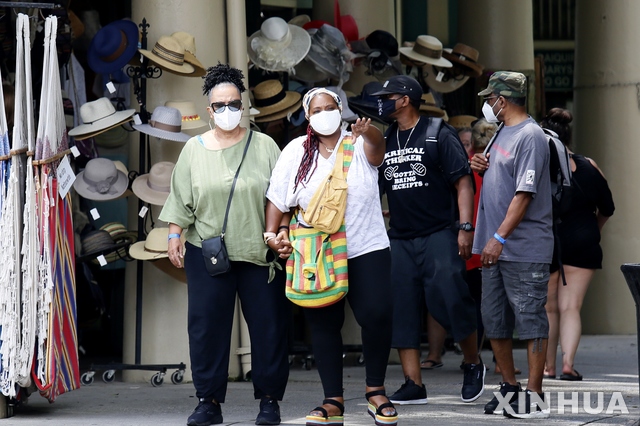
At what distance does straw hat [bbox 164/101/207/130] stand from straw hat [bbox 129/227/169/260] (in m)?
0.75

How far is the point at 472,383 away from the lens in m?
7.32

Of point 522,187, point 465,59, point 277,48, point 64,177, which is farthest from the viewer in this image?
point 465,59

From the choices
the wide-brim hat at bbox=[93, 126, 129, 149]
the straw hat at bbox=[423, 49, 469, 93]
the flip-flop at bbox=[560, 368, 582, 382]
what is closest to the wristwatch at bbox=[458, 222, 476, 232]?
the flip-flop at bbox=[560, 368, 582, 382]

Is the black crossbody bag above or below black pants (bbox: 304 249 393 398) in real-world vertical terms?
above

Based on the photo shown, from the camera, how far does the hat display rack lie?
27.0 feet

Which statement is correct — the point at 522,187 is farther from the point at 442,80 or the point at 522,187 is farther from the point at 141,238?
the point at 442,80

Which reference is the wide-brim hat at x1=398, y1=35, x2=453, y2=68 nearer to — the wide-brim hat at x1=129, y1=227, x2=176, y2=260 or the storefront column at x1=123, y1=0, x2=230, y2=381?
the storefront column at x1=123, y1=0, x2=230, y2=381

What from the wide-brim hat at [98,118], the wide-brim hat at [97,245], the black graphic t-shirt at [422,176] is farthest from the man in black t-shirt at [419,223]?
the wide-brim hat at [97,245]

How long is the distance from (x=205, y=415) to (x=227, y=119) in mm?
1580

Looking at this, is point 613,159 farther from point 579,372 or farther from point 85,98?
point 85,98

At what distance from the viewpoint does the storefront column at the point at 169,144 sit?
8.37 m

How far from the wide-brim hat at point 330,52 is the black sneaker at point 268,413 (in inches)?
139

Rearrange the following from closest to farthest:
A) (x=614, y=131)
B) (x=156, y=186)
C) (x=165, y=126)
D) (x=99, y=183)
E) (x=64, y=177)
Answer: (x=64, y=177), (x=165, y=126), (x=156, y=186), (x=99, y=183), (x=614, y=131)

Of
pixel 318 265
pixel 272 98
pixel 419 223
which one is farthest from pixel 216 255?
pixel 272 98
